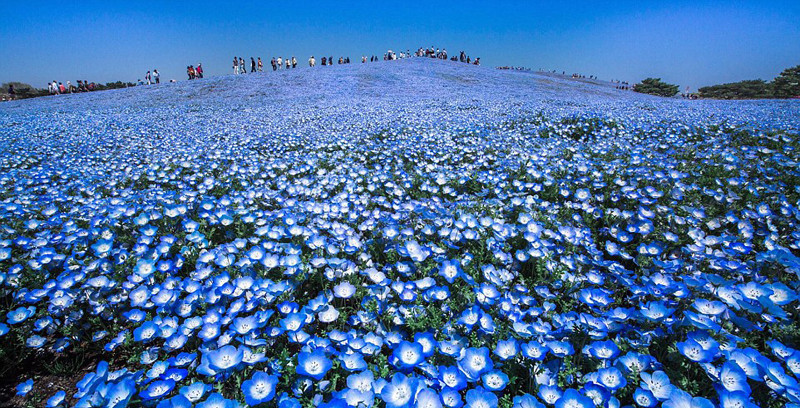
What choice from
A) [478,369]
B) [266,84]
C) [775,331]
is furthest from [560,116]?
[266,84]

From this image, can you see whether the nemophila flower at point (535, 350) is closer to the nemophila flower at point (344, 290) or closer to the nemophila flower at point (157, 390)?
the nemophila flower at point (344, 290)

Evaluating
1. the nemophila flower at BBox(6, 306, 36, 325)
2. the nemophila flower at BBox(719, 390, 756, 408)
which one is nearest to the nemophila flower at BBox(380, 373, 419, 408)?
the nemophila flower at BBox(719, 390, 756, 408)

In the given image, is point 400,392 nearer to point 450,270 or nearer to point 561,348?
point 561,348

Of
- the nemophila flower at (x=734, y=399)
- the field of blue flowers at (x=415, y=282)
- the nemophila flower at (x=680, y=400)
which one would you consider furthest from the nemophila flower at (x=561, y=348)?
the nemophila flower at (x=734, y=399)

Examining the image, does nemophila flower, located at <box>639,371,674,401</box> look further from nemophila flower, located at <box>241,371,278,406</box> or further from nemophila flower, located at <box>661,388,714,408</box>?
nemophila flower, located at <box>241,371,278,406</box>

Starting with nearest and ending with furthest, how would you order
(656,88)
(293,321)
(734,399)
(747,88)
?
1. (734,399)
2. (293,321)
3. (747,88)
4. (656,88)

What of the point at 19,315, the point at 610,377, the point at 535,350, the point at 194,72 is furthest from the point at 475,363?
the point at 194,72
